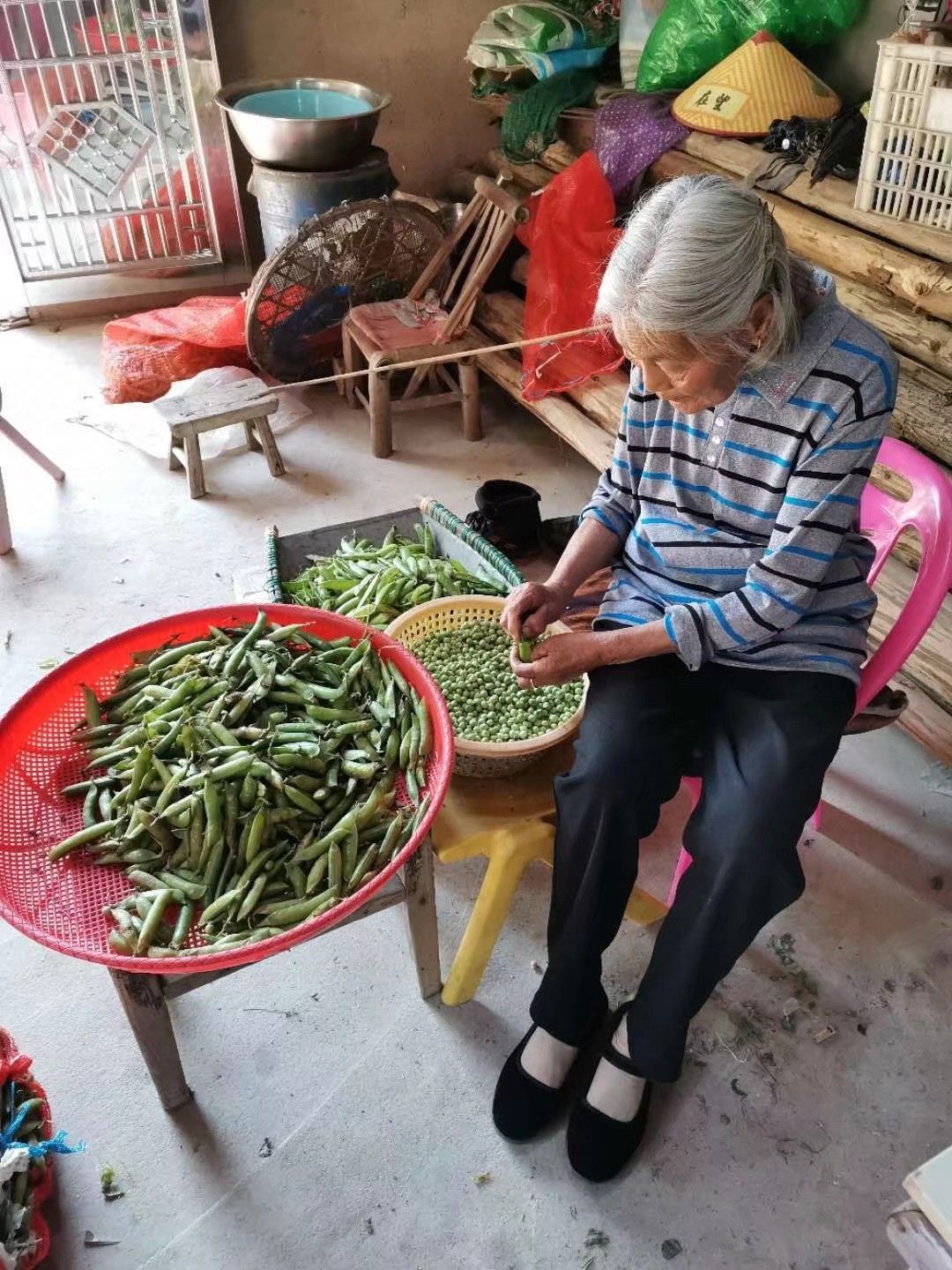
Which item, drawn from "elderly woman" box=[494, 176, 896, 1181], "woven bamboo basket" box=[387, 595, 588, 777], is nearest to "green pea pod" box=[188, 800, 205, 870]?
"woven bamboo basket" box=[387, 595, 588, 777]

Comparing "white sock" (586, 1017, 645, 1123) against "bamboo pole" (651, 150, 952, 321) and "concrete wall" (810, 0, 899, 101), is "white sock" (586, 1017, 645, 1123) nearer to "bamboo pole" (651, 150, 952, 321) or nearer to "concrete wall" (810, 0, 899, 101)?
"bamboo pole" (651, 150, 952, 321)

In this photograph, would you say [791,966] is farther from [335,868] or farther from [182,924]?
[182,924]

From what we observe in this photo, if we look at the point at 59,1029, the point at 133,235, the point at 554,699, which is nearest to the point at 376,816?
the point at 554,699

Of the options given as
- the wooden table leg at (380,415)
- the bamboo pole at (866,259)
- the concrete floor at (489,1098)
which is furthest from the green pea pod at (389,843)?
the wooden table leg at (380,415)

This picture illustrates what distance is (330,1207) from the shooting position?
1.77 meters

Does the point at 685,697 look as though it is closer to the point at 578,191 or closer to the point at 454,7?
the point at 578,191

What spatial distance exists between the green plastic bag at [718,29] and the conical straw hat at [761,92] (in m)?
0.08

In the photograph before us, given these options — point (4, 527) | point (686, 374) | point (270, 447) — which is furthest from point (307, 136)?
point (686, 374)

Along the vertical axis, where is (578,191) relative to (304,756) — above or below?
above

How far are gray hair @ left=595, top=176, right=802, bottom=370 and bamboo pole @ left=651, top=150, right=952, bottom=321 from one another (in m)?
1.35

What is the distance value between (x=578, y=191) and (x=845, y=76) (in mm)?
1023

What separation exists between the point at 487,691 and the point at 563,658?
51cm

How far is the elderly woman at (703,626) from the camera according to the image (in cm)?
151

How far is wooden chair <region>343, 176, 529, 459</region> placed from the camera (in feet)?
12.6
